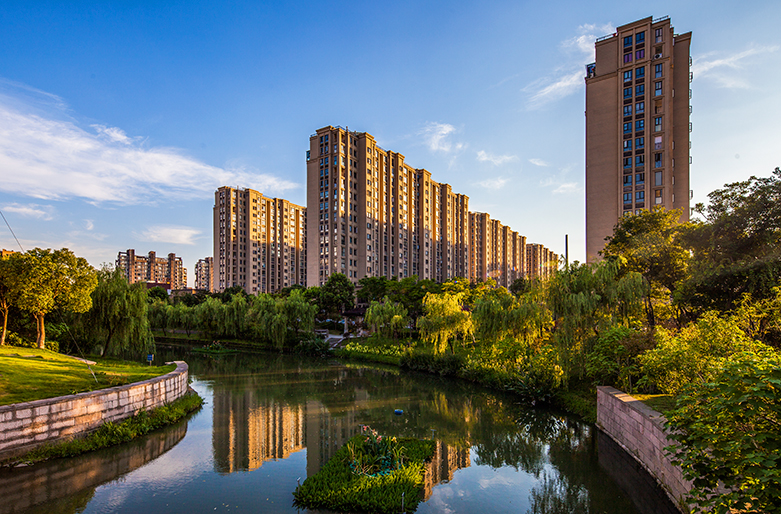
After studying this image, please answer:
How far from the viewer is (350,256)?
6619 cm

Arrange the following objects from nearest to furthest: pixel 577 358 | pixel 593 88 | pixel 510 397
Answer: pixel 577 358 → pixel 510 397 → pixel 593 88

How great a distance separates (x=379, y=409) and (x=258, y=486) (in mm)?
8689

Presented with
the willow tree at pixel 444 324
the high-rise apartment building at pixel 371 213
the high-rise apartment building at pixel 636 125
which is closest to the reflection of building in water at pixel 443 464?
the willow tree at pixel 444 324

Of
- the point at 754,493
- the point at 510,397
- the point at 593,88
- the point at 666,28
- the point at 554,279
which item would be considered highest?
the point at 666,28

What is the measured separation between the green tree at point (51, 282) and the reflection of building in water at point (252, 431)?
8.16 m

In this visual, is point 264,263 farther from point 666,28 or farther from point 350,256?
point 666,28

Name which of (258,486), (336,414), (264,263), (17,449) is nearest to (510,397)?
(336,414)

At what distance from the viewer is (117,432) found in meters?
13.0

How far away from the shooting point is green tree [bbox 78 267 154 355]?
71.4 ft

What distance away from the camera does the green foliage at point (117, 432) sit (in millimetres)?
11172

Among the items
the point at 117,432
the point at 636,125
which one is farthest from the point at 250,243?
the point at 117,432

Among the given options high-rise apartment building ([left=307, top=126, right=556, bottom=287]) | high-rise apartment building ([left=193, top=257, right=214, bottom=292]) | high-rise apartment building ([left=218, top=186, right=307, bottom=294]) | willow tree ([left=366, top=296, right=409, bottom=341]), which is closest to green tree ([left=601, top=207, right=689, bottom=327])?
willow tree ([left=366, top=296, right=409, bottom=341])

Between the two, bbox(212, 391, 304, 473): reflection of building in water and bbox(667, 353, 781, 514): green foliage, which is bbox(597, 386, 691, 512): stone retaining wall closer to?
bbox(667, 353, 781, 514): green foliage

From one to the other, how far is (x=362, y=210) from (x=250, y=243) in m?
36.5
